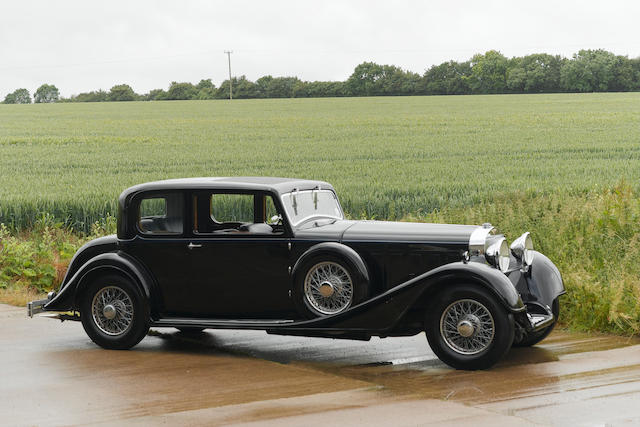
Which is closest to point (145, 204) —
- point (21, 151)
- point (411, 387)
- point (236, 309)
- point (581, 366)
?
point (236, 309)

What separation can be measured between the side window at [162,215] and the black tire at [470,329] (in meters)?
2.56

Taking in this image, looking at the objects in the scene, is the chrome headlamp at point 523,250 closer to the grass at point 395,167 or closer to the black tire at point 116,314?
the grass at point 395,167

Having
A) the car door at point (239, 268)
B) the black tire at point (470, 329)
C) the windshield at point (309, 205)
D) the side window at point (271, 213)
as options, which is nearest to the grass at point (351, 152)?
the windshield at point (309, 205)

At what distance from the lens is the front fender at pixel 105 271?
8.01m

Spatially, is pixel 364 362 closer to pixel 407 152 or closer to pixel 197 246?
pixel 197 246

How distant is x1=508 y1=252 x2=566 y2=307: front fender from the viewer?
782 centimetres

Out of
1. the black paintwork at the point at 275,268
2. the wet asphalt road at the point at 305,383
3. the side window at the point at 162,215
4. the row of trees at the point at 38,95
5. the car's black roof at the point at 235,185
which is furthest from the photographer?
the row of trees at the point at 38,95

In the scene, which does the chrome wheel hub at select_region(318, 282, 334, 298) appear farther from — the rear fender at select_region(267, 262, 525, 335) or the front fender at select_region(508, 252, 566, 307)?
the front fender at select_region(508, 252, 566, 307)

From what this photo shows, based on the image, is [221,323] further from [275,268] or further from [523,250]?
[523,250]

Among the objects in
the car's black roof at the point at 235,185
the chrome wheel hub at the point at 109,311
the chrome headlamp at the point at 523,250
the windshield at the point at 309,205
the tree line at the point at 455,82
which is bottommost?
the chrome wheel hub at the point at 109,311

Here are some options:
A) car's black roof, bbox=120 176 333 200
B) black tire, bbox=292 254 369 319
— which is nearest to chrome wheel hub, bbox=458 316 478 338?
black tire, bbox=292 254 369 319

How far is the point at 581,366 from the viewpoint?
707 centimetres

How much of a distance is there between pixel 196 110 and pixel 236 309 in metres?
52.7

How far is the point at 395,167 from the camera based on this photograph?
25.0 m
